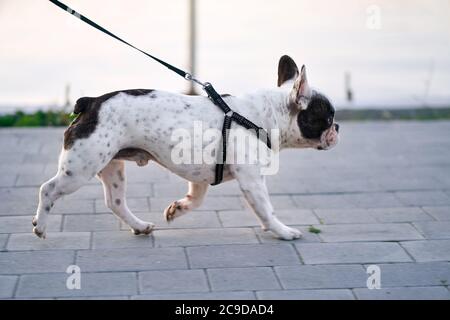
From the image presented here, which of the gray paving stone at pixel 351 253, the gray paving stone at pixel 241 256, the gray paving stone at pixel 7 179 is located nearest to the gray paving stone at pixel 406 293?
the gray paving stone at pixel 351 253

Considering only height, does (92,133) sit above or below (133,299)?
above

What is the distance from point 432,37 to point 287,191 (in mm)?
8371

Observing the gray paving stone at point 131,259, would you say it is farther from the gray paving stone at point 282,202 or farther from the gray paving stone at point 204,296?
the gray paving stone at point 282,202

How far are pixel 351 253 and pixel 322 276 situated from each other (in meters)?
0.51

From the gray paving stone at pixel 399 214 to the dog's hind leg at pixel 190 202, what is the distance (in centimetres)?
142

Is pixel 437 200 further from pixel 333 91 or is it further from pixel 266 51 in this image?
pixel 266 51

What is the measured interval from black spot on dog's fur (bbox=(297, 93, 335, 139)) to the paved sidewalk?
774 mm

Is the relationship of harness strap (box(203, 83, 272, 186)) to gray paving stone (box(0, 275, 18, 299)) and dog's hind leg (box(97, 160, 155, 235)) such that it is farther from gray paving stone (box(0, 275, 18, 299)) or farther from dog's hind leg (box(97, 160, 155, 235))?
gray paving stone (box(0, 275, 18, 299))

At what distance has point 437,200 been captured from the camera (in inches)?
277

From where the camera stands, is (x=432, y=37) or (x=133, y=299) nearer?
(x=133, y=299)

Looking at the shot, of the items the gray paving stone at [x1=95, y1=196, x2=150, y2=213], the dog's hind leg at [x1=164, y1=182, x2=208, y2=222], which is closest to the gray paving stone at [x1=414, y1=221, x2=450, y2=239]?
the dog's hind leg at [x1=164, y1=182, x2=208, y2=222]

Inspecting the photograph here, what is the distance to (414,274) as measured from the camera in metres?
5.29

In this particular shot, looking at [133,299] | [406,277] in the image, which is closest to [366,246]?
[406,277]
